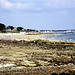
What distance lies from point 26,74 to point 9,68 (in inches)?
54.1

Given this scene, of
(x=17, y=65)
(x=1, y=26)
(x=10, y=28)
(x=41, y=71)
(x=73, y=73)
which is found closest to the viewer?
(x=73, y=73)

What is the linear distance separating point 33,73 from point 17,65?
1.86m

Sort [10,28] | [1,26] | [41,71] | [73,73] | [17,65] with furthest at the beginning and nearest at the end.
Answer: [10,28]
[1,26]
[17,65]
[41,71]
[73,73]

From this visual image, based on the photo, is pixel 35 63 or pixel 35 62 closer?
pixel 35 63

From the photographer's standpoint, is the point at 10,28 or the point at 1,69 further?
the point at 10,28

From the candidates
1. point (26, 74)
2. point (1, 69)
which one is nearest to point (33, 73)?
point (26, 74)

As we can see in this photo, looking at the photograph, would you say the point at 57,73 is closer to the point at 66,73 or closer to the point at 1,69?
the point at 66,73

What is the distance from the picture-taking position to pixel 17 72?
8281mm

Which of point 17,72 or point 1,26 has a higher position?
point 1,26

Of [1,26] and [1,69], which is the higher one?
[1,26]

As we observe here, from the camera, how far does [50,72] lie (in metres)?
8.31

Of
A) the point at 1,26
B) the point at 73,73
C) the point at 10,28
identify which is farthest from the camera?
the point at 10,28

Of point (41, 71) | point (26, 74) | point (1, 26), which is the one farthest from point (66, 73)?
point (1, 26)

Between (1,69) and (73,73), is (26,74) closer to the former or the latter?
(1,69)
